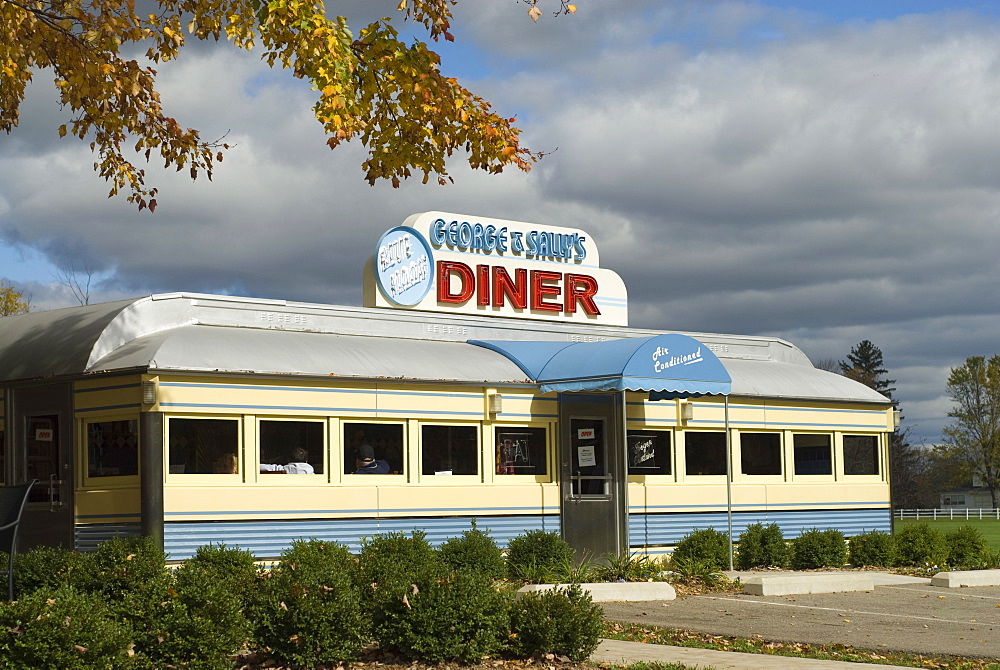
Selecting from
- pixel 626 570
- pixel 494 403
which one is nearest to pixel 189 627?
pixel 626 570

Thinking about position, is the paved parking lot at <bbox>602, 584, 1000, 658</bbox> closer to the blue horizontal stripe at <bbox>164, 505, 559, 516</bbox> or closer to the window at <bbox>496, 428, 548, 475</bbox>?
the blue horizontal stripe at <bbox>164, 505, 559, 516</bbox>

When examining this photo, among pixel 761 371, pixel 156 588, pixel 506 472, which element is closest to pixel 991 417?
pixel 761 371

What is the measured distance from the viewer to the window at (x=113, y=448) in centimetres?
1512

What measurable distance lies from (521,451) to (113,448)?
18.5 feet

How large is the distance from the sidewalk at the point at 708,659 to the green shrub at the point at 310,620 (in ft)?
6.60

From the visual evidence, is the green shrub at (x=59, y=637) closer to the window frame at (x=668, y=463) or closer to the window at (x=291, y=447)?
the window at (x=291, y=447)

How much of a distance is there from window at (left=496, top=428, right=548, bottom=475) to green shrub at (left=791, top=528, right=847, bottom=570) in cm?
401

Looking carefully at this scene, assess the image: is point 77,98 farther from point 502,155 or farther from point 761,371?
point 761,371

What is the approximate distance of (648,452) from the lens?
64.0ft

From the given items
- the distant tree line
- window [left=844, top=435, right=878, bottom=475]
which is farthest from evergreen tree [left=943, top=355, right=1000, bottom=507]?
window [left=844, top=435, right=878, bottom=475]

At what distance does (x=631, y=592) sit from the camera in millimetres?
15164

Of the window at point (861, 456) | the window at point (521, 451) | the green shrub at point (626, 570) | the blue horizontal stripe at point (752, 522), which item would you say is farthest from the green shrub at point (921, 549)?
the window at point (521, 451)

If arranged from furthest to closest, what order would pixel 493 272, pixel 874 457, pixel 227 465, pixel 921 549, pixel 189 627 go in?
pixel 874 457
pixel 493 272
pixel 921 549
pixel 227 465
pixel 189 627

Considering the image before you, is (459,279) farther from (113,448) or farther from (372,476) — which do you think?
Answer: (113,448)
